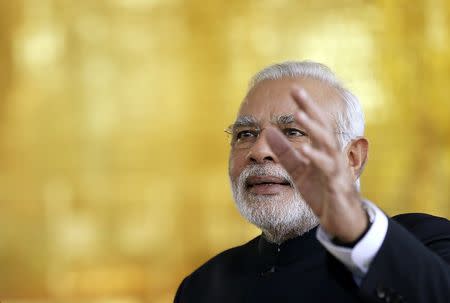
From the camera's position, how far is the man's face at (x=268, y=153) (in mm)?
2139

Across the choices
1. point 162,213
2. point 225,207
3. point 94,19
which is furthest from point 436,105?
point 94,19

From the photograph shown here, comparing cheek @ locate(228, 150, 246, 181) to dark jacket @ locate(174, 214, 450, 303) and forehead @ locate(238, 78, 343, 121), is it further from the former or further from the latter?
dark jacket @ locate(174, 214, 450, 303)

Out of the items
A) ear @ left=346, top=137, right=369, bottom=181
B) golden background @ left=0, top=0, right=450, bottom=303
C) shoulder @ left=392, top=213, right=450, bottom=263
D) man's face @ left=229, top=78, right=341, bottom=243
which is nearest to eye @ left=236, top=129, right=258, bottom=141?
man's face @ left=229, top=78, right=341, bottom=243

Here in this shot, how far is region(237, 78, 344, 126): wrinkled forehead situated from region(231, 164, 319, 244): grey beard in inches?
6.0

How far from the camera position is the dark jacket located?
1497mm

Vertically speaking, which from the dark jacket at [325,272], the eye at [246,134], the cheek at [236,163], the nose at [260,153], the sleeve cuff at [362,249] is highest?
the eye at [246,134]

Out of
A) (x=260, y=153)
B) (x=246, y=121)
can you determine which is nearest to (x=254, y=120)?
(x=246, y=121)

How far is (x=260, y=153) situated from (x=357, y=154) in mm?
287

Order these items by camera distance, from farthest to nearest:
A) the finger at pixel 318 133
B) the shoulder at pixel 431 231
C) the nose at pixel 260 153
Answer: the nose at pixel 260 153 < the shoulder at pixel 431 231 < the finger at pixel 318 133

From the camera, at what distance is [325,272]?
2129 millimetres

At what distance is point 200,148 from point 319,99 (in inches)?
94.5

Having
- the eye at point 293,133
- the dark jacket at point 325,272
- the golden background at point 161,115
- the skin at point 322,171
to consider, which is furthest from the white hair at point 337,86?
the golden background at point 161,115

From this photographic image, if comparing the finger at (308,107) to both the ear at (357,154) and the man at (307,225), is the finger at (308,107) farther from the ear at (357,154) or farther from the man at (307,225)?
the ear at (357,154)

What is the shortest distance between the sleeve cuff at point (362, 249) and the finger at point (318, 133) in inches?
5.2
